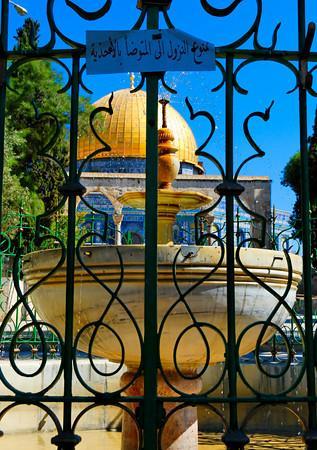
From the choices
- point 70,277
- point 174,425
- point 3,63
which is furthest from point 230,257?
point 174,425

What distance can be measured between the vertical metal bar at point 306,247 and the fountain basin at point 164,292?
649mm

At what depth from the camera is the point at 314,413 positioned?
180 centimetres

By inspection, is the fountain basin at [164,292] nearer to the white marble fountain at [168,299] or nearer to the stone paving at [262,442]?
the white marble fountain at [168,299]

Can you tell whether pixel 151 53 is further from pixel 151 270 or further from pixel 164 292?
pixel 164 292

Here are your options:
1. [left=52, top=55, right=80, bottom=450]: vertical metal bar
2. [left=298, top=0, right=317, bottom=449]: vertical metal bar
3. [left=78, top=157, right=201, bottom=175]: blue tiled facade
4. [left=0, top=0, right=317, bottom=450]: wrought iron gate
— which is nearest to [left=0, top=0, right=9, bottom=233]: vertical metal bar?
[left=0, top=0, right=317, bottom=450]: wrought iron gate

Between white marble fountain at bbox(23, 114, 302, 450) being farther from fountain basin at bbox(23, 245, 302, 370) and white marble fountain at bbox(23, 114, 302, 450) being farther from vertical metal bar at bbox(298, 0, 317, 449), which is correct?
vertical metal bar at bbox(298, 0, 317, 449)

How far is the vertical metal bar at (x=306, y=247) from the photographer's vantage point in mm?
1797

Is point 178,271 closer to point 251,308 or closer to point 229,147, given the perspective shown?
point 251,308

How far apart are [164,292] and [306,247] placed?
86cm

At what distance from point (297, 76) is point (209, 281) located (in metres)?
0.99

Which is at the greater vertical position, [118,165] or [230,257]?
[118,165]

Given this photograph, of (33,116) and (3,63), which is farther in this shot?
A: (33,116)

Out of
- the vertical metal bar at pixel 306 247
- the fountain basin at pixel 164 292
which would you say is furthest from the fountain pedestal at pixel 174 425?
the vertical metal bar at pixel 306 247

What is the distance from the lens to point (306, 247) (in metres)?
1.87
